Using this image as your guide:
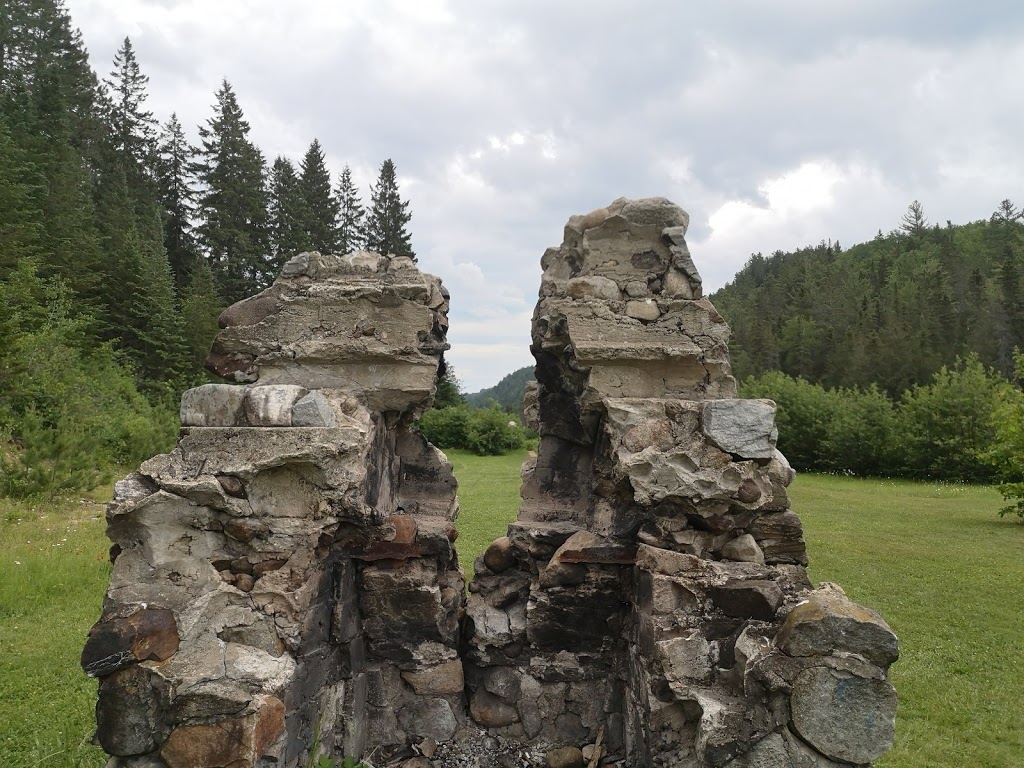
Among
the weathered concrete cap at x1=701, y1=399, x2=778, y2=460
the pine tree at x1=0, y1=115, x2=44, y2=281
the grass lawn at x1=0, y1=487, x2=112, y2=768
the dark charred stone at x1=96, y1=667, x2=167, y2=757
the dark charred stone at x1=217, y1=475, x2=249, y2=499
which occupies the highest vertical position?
the pine tree at x1=0, y1=115, x2=44, y2=281

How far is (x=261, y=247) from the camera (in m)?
29.8

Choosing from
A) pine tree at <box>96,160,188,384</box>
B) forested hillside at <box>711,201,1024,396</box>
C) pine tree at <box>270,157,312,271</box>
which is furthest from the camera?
forested hillside at <box>711,201,1024,396</box>

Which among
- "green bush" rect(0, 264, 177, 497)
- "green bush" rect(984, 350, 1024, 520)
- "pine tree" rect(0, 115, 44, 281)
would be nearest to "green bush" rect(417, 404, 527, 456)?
"green bush" rect(0, 264, 177, 497)

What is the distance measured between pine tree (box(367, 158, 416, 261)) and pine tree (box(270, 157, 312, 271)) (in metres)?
4.62

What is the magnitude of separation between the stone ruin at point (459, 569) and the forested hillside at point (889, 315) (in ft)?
136

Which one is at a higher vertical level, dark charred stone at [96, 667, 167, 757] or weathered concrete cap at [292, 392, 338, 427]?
weathered concrete cap at [292, 392, 338, 427]

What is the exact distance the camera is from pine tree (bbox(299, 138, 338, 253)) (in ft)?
106

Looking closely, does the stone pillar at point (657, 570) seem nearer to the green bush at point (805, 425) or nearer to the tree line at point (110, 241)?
the tree line at point (110, 241)

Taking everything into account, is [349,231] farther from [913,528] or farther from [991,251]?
[991,251]

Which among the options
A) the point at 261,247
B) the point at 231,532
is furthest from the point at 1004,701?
the point at 261,247

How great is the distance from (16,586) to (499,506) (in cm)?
938

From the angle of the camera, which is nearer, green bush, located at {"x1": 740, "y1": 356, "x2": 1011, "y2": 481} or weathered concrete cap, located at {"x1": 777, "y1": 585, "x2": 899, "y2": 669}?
weathered concrete cap, located at {"x1": 777, "y1": 585, "x2": 899, "y2": 669}

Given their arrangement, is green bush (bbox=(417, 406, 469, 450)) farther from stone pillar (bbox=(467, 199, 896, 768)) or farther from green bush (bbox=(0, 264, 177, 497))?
stone pillar (bbox=(467, 199, 896, 768))

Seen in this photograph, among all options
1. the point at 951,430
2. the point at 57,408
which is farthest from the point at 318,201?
the point at 951,430
